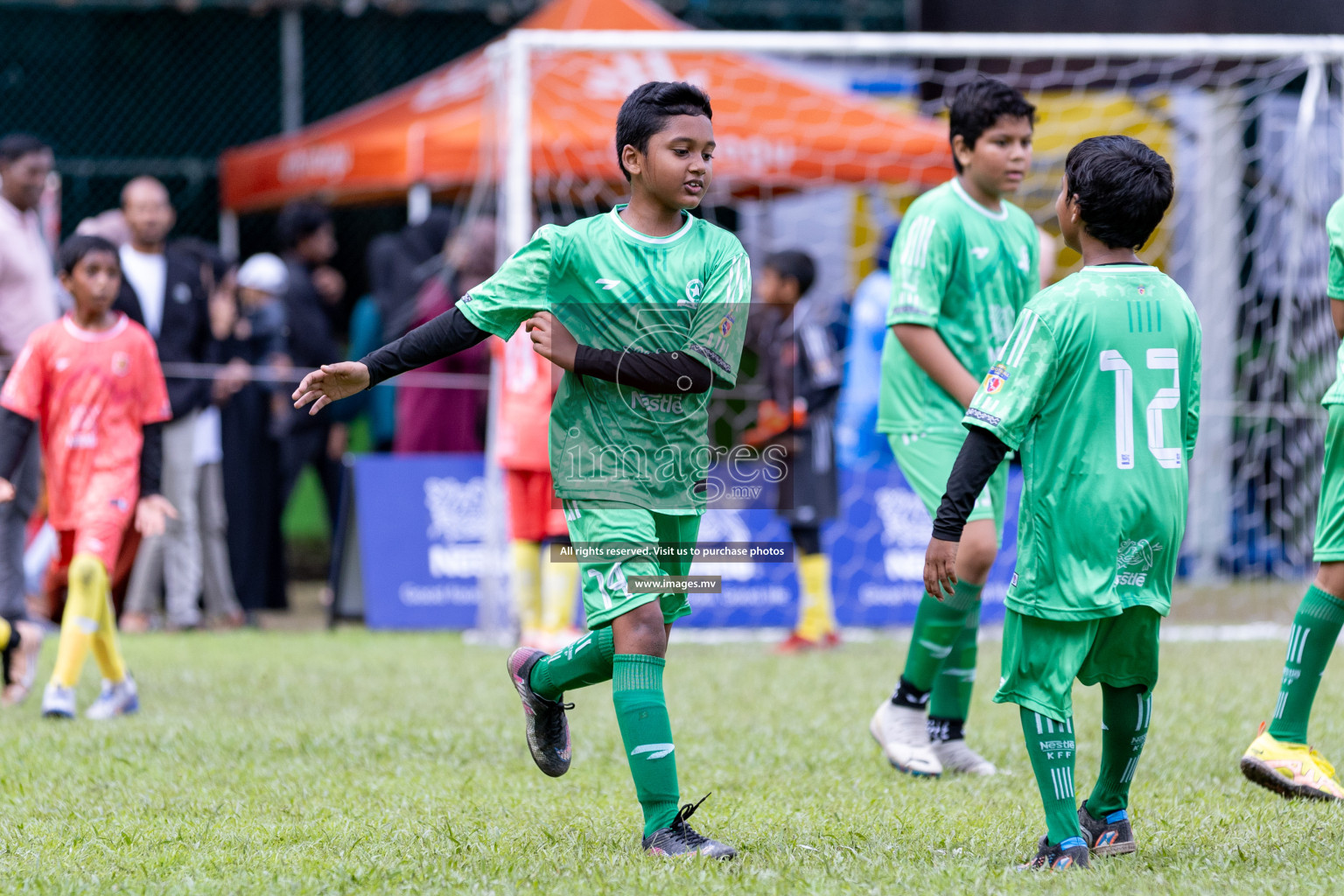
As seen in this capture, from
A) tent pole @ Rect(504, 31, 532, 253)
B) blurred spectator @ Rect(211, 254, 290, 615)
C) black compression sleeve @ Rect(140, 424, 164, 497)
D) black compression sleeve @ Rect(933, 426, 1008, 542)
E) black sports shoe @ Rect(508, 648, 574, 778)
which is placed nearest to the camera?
black compression sleeve @ Rect(933, 426, 1008, 542)

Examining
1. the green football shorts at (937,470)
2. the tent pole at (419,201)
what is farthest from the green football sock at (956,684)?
the tent pole at (419,201)

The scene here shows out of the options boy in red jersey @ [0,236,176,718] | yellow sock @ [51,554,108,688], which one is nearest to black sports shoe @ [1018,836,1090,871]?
boy in red jersey @ [0,236,176,718]

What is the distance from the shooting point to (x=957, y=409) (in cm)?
509

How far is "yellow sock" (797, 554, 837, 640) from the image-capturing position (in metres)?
8.48

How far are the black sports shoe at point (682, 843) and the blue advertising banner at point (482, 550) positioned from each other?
5.46 m

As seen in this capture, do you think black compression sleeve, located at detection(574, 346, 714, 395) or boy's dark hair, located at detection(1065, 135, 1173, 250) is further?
black compression sleeve, located at detection(574, 346, 714, 395)

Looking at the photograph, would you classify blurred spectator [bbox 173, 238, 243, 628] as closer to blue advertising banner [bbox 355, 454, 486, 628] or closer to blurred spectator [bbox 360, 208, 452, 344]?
blue advertising banner [bbox 355, 454, 486, 628]

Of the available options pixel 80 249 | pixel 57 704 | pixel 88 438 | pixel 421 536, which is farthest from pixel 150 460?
pixel 421 536

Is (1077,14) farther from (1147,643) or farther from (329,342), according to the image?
(1147,643)

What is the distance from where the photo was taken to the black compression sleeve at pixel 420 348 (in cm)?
378

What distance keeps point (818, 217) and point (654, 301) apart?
9.73 m

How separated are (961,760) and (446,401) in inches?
220

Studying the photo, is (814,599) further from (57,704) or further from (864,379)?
(57,704)

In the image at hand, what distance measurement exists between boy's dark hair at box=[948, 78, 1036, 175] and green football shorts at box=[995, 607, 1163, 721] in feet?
6.51
